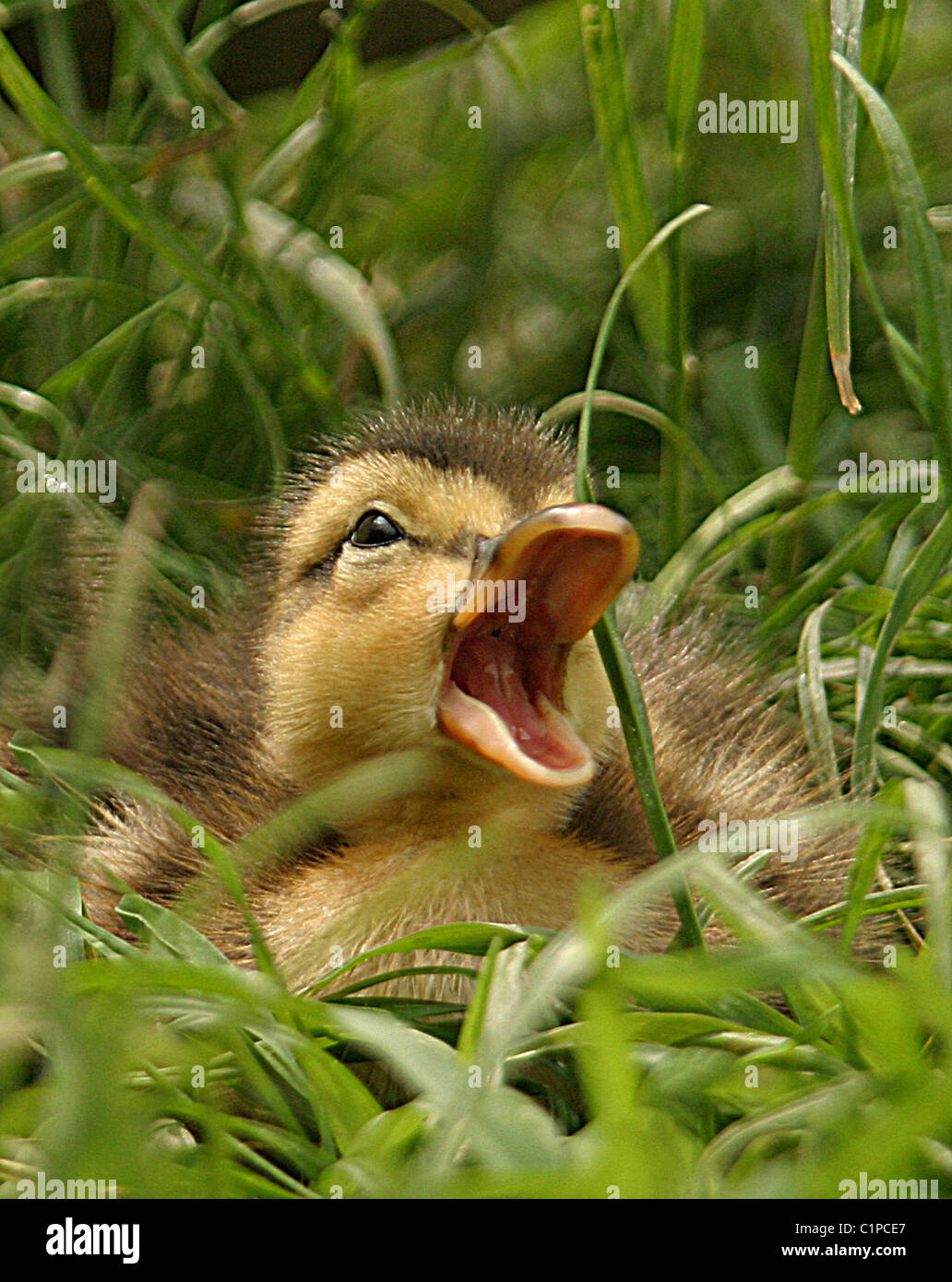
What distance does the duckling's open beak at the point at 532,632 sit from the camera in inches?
50.3

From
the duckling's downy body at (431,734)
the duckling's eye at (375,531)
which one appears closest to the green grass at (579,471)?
the duckling's downy body at (431,734)

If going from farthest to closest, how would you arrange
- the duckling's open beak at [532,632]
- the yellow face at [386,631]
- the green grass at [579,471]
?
the yellow face at [386,631] → the duckling's open beak at [532,632] → the green grass at [579,471]

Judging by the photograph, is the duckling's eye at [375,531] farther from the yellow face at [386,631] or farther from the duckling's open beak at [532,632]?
the duckling's open beak at [532,632]

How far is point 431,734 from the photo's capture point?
141cm

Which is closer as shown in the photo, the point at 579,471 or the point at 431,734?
the point at 579,471

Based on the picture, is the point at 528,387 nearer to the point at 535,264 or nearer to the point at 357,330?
the point at 535,264

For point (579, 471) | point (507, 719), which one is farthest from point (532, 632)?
point (579, 471)

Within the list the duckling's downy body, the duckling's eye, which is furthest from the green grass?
the duckling's eye

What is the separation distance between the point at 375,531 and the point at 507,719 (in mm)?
226

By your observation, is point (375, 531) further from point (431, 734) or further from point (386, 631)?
point (431, 734)

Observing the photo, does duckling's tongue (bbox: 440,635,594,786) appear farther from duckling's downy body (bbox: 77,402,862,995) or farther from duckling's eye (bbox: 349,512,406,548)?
duckling's eye (bbox: 349,512,406,548)

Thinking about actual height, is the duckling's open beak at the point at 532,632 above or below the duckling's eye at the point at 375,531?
below

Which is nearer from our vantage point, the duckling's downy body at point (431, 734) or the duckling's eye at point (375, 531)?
the duckling's downy body at point (431, 734)
